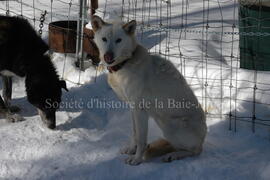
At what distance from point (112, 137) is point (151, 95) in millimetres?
836

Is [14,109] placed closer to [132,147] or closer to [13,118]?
[13,118]

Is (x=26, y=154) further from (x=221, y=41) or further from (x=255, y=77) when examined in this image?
(x=221, y=41)

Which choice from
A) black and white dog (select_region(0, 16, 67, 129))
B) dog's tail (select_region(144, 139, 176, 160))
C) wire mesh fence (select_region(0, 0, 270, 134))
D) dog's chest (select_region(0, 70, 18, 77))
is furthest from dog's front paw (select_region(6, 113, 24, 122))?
wire mesh fence (select_region(0, 0, 270, 134))

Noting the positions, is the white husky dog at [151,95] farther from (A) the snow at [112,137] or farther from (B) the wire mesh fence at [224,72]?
(B) the wire mesh fence at [224,72]

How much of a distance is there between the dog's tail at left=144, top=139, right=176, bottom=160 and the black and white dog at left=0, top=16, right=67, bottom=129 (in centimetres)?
118

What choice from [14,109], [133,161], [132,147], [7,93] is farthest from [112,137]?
[7,93]

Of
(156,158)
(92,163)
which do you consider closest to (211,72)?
(156,158)

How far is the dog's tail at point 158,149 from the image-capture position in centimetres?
327

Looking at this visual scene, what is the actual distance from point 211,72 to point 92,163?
2.06 meters

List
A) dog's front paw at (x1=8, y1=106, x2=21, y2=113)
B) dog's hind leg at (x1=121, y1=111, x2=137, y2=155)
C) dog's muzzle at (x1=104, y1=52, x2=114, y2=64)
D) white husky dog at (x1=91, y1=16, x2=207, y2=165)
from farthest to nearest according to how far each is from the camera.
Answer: dog's front paw at (x1=8, y1=106, x2=21, y2=113)
dog's hind leg at (x1=121, y1=111, x2=137, y2=155)
white husky dog at (x1=91, y1=16, x2=207, y2=165)
dog's muzzle at (x1=104, y1=52, x2=114, y2=64)

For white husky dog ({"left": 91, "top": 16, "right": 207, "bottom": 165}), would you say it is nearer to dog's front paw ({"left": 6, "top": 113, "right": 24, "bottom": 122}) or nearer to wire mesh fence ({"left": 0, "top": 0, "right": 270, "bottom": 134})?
wire mesh fence ({"left": 0, "top": 0, "right": 270, "bottom": 134})

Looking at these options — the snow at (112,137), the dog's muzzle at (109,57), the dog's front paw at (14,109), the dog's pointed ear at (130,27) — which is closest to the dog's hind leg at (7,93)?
the dog's front paw at (14,109)

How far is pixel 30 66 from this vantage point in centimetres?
395

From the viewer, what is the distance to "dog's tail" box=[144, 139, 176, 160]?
Result: 10.7ft
